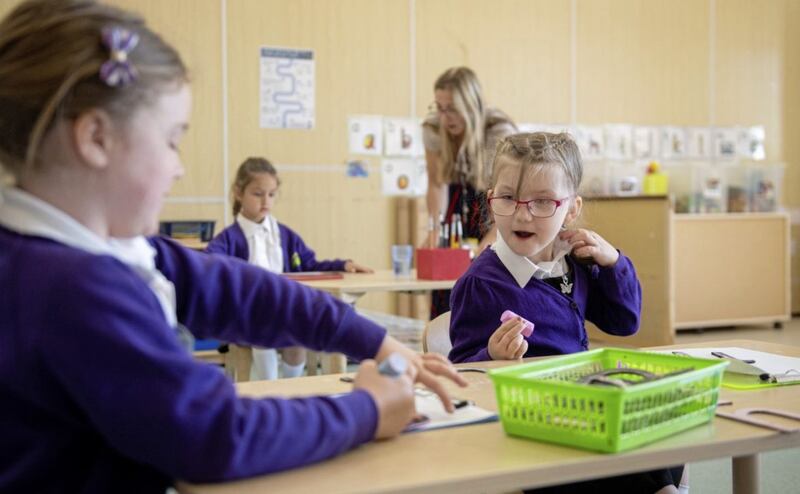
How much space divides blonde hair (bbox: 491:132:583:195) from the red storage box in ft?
4.86

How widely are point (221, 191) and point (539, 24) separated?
2676 mm

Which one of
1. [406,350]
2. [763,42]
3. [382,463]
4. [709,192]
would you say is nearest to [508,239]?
[406,350]

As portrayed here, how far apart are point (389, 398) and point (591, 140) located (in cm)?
613

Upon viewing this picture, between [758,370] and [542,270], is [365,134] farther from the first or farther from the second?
[758,370]

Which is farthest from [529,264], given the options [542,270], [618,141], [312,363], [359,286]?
[618,141]

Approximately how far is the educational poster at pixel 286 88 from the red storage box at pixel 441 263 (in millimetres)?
2748

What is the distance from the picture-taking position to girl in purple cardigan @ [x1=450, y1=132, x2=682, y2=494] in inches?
72.6

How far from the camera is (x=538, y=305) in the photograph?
1.84 metres

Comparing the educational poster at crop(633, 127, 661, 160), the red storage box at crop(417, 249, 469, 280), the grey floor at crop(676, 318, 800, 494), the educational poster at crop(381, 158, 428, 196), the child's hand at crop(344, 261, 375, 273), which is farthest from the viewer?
the educational poster at crop(633, 127, 661, 160)

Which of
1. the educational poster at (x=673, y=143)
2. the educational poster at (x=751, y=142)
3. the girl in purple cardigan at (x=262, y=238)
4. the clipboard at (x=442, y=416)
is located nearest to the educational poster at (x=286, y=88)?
the girl in purple cardigan at (x=262, y=238)

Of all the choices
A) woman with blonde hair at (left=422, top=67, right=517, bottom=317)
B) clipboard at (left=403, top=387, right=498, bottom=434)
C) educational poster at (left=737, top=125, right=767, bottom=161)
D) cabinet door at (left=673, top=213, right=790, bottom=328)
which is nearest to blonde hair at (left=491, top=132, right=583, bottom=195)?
clipboard at (left=403, top=387, right=498, bottom=434)

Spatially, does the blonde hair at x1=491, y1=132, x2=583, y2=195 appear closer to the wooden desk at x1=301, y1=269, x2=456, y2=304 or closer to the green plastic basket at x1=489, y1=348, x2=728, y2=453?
the green plastic basket at x1=489, y1=348, x2=728, y2=453

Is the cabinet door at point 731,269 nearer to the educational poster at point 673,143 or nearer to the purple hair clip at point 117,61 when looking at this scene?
the educational poster at point 673,143

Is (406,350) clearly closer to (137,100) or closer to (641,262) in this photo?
(137,100)
